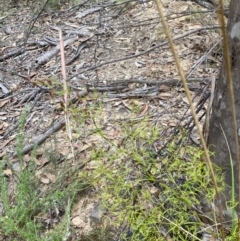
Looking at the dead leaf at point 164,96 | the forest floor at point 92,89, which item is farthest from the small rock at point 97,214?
the dead leaf at point 164,96

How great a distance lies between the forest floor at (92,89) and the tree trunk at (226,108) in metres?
0.22

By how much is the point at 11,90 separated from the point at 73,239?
4.47 ft

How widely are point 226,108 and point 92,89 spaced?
50.9 inches

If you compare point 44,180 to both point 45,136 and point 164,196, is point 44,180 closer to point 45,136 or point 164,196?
point 45,136

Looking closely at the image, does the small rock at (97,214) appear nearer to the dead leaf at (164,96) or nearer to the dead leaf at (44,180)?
the dead leaf at (44,180)

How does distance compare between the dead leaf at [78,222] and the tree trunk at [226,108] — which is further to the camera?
the dead leaf at [78,222]

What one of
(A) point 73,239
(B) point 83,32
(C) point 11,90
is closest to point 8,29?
(B) point 83,32

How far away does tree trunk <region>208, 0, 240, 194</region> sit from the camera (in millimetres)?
1260

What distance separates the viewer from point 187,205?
1.37 meters

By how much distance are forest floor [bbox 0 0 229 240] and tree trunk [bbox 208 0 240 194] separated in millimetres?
223

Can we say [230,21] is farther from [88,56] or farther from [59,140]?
[88,56]

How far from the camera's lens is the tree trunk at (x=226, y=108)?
1.26 metres

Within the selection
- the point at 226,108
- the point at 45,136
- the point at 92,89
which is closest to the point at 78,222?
the point at 45,136

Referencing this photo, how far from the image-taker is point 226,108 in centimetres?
135
